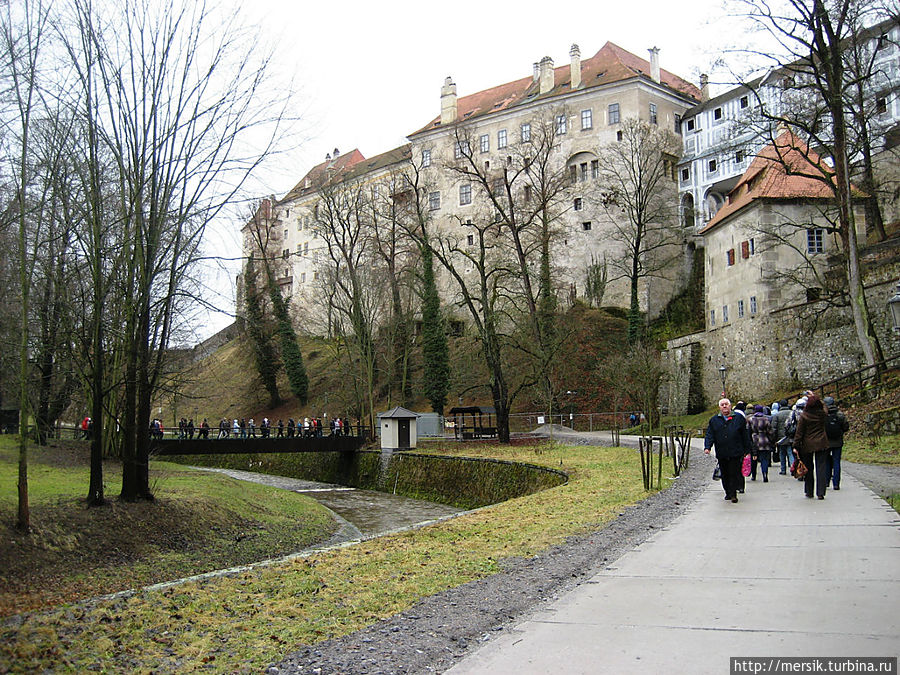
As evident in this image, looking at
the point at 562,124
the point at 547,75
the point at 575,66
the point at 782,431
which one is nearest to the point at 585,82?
the point at 575,66

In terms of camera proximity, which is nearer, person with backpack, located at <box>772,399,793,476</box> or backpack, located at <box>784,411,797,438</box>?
backpack, located at <box>784,411,797,438</box>

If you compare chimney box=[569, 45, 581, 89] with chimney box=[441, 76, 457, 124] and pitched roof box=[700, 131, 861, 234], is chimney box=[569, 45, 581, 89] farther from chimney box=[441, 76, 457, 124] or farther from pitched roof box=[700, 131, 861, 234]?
pitched roof box=[700, 131, 861, 234]

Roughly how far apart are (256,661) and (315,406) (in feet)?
182

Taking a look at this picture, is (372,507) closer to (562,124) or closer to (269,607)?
(269,607)

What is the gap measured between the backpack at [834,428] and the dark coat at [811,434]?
0.71ft

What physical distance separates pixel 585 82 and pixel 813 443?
60.0m

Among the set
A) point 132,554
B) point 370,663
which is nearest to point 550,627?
point 370,663

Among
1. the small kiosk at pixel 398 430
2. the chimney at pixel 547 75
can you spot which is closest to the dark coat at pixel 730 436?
the small kiosk at pixel 398 430

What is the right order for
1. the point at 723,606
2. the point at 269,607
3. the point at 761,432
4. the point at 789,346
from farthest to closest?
the point at 789,346, the point at 761,432, the point at 269,607, the point at 723,606

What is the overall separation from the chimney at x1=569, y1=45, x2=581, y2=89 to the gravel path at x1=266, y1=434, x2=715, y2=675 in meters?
62.2

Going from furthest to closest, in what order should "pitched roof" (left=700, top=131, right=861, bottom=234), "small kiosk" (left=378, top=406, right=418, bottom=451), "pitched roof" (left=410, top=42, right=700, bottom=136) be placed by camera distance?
"pitched roof" (left=410, top=42, right=700, bottom=136) < "pitched roof" (left=700, top=131, right=861, bottom=234) < "small kiosk" (left=378, top=406, right=418, bottom=451)

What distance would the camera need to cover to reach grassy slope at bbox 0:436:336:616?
40.1ft

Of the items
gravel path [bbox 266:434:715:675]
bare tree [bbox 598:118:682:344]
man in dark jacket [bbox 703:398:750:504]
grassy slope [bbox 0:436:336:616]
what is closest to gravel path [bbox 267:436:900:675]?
gravel path [bbox 266:434:715:675]

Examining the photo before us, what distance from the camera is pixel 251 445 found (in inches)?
1312
